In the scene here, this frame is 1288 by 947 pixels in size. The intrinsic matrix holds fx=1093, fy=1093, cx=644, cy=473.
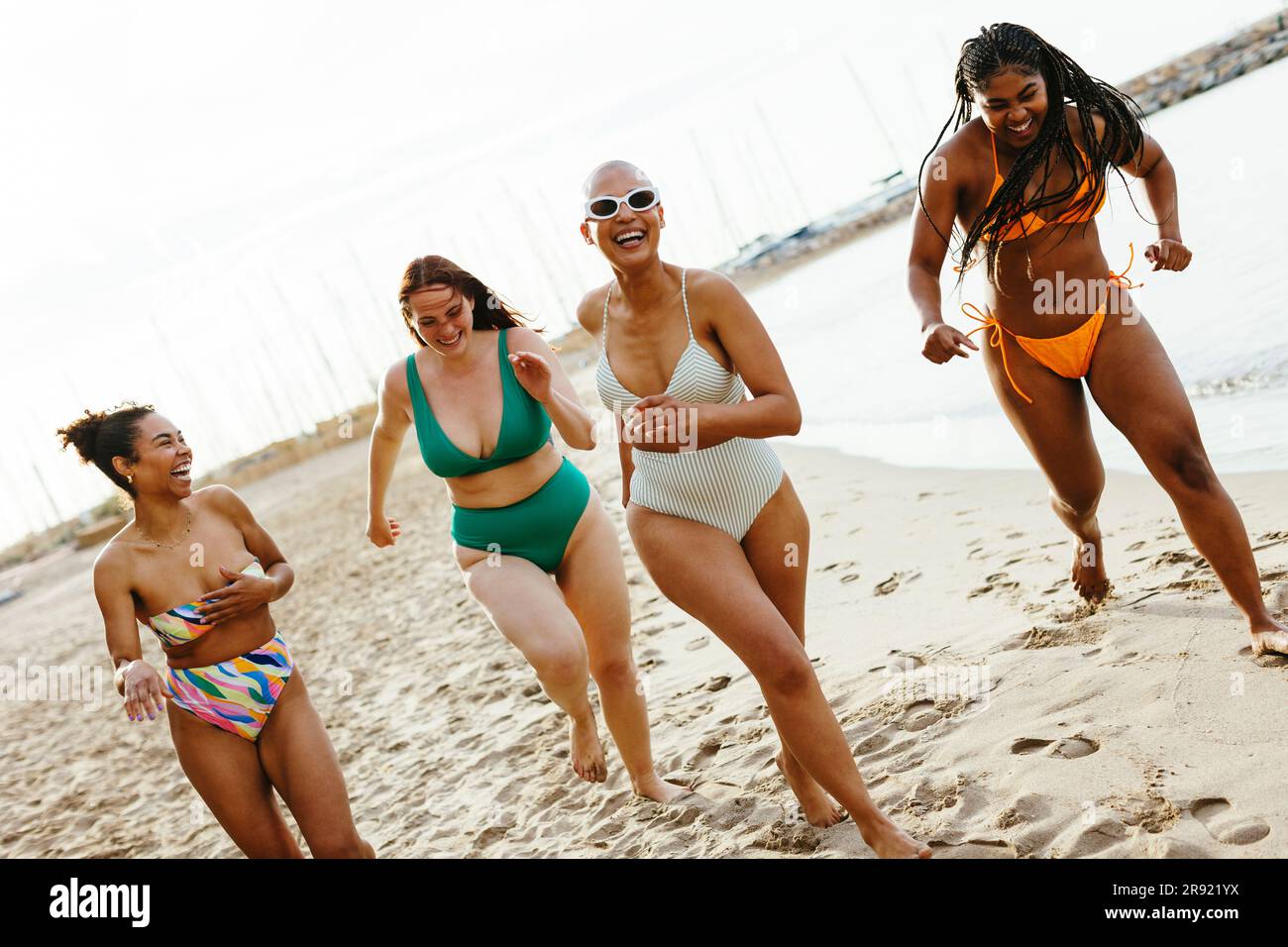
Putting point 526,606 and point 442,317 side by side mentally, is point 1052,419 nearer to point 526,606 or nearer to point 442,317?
point 526,606

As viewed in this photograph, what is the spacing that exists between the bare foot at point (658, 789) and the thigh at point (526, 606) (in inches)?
28.6

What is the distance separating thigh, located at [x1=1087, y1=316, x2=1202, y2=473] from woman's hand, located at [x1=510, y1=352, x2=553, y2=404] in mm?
1916

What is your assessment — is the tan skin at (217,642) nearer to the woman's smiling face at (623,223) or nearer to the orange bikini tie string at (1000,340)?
the woman's smiling face at (623,223)

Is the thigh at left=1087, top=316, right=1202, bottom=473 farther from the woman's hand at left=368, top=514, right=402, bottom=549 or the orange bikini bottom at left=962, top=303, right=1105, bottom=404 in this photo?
the woman's hand at left=368, top=514, right=402, bottom=549

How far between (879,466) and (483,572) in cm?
628

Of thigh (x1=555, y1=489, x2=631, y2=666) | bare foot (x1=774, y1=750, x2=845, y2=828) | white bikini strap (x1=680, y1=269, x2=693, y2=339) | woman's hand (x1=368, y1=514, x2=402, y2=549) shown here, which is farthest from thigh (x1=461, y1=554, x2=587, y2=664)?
white bikini strap (x1=680, y1=269, x2=693, y2=339)

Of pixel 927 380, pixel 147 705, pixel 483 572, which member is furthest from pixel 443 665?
pixel 927 380

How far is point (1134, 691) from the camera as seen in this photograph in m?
3.73

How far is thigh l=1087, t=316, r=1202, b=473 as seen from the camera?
12.1 feet

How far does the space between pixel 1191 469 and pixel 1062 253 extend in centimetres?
90

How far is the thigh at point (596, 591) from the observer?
423 cm

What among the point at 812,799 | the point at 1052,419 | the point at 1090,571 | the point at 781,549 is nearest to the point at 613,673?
the point at 812,799

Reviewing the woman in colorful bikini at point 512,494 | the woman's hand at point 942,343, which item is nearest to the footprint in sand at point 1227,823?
the woman's hand at point 942,343
